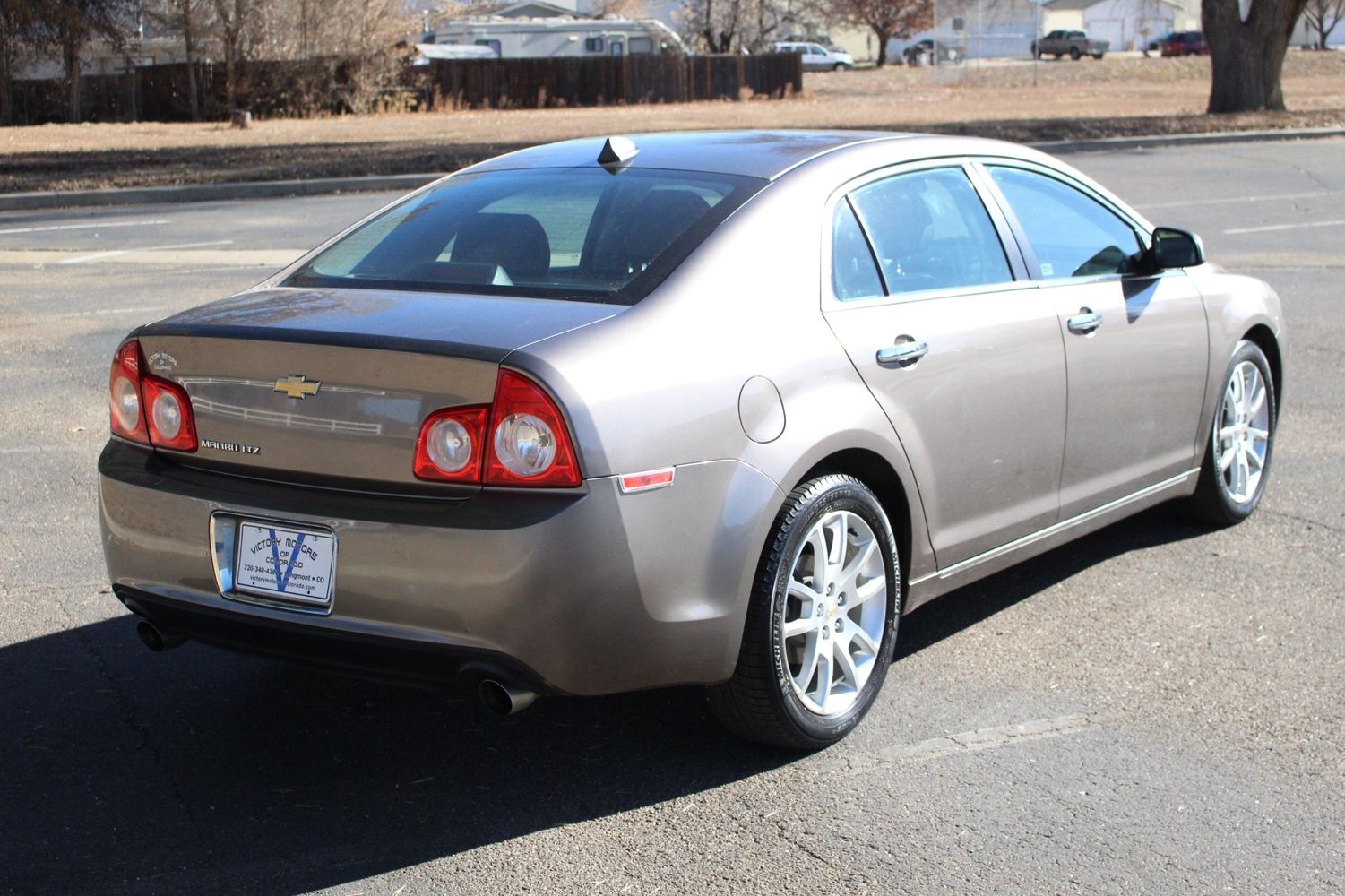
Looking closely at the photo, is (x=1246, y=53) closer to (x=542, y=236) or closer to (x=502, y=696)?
(x=542, y=236)

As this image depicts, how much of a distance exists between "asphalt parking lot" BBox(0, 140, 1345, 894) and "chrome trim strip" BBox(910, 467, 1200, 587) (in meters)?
0.31

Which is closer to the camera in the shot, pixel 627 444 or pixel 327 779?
pixel 627 444

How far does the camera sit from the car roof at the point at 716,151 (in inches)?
172

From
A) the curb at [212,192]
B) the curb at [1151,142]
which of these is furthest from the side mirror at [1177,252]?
the curb at [1151,142]

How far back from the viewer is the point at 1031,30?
92.6 metres

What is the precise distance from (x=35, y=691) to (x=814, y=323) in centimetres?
248

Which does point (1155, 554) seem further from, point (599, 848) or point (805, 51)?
point (805, 51)

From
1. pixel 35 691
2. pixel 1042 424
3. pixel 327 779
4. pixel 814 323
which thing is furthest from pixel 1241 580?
pixel 35 691

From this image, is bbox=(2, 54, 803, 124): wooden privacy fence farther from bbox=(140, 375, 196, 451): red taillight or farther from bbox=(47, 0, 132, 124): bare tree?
bbox=(140, 375, 196, 451): red taillight

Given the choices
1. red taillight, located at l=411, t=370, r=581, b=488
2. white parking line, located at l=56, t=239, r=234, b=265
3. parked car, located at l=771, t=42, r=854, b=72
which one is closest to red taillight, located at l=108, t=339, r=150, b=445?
red taillight, located at l=411, t=370, r=581, b=488

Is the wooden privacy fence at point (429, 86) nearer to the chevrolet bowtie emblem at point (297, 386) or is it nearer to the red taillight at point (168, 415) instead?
the red taillight at point (168, 415)

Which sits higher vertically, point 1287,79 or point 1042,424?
point 1287,79

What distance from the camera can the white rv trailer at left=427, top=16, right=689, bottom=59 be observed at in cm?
6184

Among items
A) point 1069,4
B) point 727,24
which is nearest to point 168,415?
point 727,24
